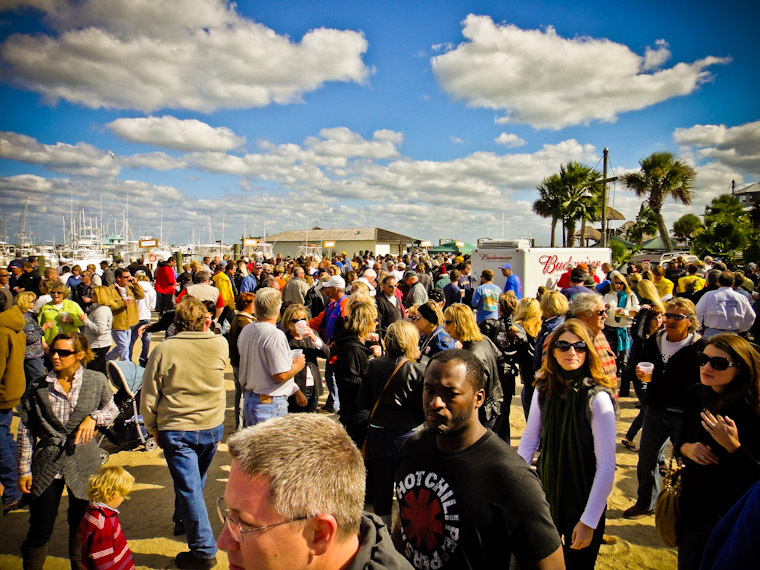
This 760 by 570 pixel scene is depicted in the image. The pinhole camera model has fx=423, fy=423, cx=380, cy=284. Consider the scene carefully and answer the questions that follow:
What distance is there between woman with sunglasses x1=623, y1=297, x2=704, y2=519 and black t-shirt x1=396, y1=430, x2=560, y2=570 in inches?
93.9

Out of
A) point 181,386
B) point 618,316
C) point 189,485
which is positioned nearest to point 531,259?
point 618,316

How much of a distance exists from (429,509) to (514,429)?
4.62 meters

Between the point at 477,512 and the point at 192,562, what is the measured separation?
9.15 feet

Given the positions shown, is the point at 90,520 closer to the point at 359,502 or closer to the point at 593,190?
the point at 359,502

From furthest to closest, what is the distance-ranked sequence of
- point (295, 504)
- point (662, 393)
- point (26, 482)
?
1. point (662, 393)
2. point (26, 482)
3. point (295, 504)

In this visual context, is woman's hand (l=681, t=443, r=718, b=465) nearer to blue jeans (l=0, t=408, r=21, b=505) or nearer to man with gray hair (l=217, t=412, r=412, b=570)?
man with gray hair (l=217, t=412, r=412, b=570)

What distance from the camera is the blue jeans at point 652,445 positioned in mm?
3677

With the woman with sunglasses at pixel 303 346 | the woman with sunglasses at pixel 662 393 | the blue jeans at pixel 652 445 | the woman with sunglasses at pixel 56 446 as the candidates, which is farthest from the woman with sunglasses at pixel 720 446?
the woman with sunglasses at pixel 56 446

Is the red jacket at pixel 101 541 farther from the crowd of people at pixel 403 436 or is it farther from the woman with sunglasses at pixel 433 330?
the woman with sunglasses at pixel 433 330

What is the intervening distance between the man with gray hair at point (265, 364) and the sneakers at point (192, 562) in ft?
3.62

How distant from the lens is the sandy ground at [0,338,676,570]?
3463mm

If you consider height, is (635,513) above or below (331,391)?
below

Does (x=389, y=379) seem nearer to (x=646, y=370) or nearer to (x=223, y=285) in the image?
(x=646, y=370)

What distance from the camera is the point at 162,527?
3.92m
